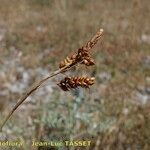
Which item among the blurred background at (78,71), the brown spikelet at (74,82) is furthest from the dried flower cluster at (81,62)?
the blurred background at (78,71)

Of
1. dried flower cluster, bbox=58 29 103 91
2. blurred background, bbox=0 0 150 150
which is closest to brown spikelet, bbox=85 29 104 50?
dried flower cluster, bbox=58 29 103 91

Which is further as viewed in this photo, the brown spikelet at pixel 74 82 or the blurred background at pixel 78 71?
the blurred background at pixel 78 71

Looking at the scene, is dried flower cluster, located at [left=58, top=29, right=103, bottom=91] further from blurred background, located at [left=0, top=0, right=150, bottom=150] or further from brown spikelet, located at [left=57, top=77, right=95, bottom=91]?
blurred background, located at [left=0, top=0, right=150, bottom=150]

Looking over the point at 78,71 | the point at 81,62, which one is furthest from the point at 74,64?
the point at 78,71

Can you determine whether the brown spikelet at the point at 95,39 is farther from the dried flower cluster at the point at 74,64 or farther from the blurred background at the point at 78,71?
the blurred background at the point at 78,71

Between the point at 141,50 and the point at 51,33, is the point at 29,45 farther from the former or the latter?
the point at 141,50

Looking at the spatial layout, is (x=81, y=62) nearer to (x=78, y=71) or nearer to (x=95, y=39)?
(x=95, y=39)
